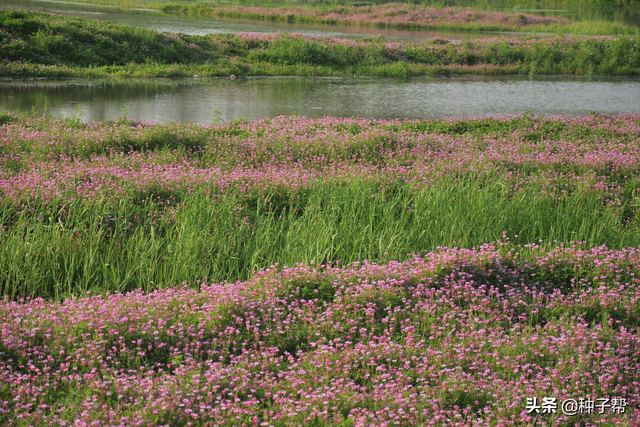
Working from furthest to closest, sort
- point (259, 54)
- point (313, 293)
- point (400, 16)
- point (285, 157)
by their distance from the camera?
point (400, 16) → point (259, 54) → point (285, 157) → point (313, 293)

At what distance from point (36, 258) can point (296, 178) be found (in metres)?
3.41

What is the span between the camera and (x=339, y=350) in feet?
14.2

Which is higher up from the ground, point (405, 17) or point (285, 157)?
point (405, 17)

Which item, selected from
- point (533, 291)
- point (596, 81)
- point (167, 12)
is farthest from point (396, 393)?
point (167, 12)

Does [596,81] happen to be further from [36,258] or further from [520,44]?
[36,258]

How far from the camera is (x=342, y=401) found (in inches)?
138

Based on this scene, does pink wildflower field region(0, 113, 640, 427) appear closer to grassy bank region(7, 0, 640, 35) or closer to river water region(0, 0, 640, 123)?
river water region(0, 0, 640, 123)

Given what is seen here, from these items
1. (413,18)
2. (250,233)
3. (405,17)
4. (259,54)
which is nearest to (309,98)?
(259,54)

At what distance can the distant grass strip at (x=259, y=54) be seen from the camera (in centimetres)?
2023

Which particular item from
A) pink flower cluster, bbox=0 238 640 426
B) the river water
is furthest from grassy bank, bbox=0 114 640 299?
the river water

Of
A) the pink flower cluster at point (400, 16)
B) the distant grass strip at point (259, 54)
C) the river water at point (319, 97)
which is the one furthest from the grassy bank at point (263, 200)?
the pink flower cluster at point (400, 16)

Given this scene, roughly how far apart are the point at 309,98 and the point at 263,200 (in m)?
11.0

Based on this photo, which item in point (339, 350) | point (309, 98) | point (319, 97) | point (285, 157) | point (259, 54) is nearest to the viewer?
point (339, 350)

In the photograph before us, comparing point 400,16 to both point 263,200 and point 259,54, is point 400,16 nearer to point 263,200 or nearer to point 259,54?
point 259,54
